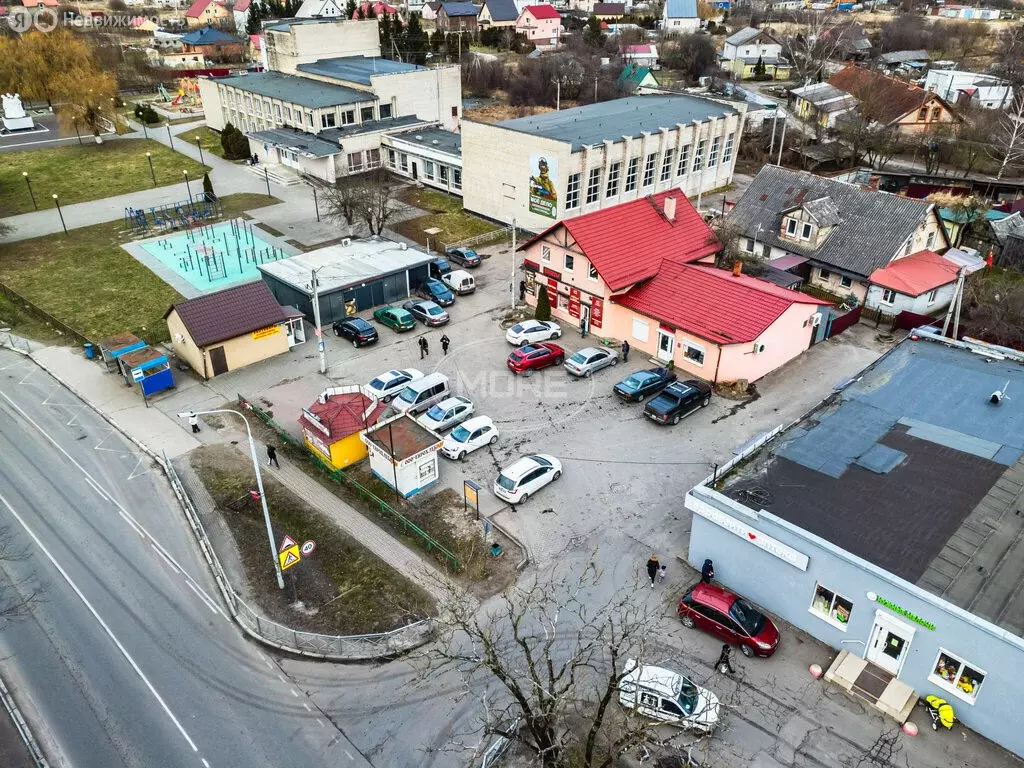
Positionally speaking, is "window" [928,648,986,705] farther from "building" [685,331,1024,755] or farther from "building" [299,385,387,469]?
"building" [299,385,387,469]

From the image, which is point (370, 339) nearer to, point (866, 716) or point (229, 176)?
point (866, 716)

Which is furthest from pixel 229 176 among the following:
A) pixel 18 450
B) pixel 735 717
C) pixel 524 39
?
pixel 524 39

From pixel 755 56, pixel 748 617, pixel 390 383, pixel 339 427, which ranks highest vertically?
pixel 755 56

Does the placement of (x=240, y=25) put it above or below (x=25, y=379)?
above

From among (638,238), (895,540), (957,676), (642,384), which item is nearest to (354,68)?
(638,238)

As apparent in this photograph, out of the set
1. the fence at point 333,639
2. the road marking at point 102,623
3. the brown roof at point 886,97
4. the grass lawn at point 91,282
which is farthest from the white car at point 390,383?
the brown roof at point 886,97

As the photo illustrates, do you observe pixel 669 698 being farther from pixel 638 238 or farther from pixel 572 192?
pixel 572 192
